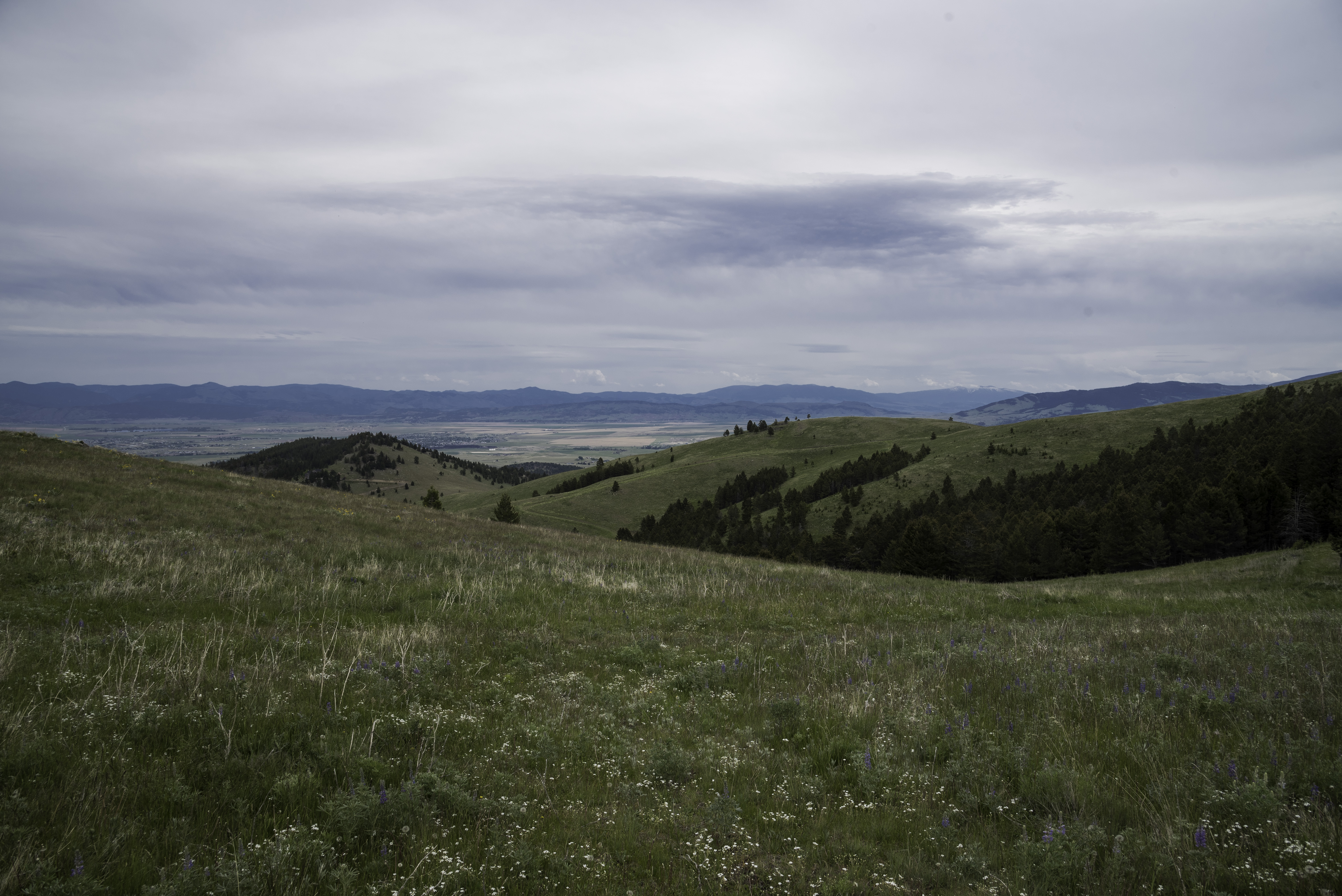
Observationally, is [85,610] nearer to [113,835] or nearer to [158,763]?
[158,763]

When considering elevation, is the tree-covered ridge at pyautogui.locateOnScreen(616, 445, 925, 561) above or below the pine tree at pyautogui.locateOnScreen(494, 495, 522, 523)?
below

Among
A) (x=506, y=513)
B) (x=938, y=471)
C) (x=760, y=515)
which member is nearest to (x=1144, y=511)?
(x=938, y=471)

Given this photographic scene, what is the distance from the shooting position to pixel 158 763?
16.4ft

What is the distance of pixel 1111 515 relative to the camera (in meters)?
79.4

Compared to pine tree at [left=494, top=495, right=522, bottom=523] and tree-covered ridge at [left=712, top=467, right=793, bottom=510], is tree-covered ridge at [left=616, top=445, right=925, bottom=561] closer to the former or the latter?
tree-covered ridge at [left=712, top=467, right=793, bottom=510]

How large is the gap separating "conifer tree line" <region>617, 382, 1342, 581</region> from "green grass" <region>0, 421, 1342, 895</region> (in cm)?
3160

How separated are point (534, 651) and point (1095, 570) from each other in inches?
3615

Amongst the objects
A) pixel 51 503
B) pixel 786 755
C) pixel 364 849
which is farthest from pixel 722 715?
pixel 51 503

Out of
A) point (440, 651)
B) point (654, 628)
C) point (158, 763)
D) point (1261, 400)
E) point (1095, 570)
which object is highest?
point (1261, 400)

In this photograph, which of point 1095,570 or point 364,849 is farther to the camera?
point 1095,570

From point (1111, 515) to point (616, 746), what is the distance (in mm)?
94346

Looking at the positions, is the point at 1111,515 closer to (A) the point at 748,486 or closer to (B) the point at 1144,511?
(B) the point at 1144,511

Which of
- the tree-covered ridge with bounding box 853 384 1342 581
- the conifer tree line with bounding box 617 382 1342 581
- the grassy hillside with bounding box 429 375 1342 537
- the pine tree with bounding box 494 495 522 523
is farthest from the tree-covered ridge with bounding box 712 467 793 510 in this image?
the pine tree with bounding box 494 495 522 523

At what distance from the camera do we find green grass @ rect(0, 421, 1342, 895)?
4207mm
